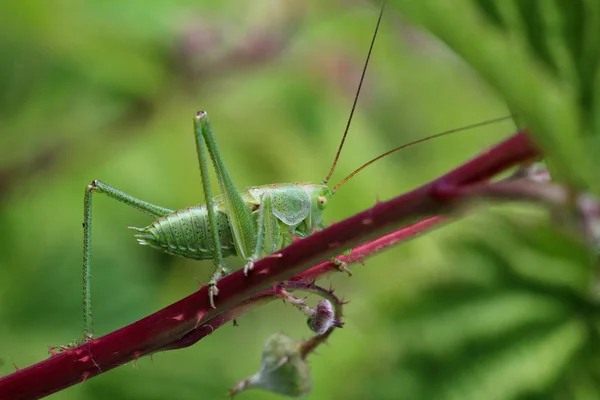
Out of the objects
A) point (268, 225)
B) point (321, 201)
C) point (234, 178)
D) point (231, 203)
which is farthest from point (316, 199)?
point (234, 178)

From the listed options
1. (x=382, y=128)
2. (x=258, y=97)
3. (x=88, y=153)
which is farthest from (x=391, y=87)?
(x=88, y=153)

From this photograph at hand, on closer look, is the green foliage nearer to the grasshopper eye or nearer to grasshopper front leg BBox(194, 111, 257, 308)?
grasshopper front leg BBox(194, 111, 257, 308)

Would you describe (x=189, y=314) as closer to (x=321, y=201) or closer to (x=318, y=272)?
(x=318, y=272)

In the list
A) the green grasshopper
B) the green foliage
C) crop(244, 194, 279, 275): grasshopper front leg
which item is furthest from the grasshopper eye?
the green foliage

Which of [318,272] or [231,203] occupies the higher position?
[231,203]

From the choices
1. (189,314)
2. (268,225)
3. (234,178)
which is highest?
(234,178)

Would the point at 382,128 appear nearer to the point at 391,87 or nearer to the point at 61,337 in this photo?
the point at 391,87
